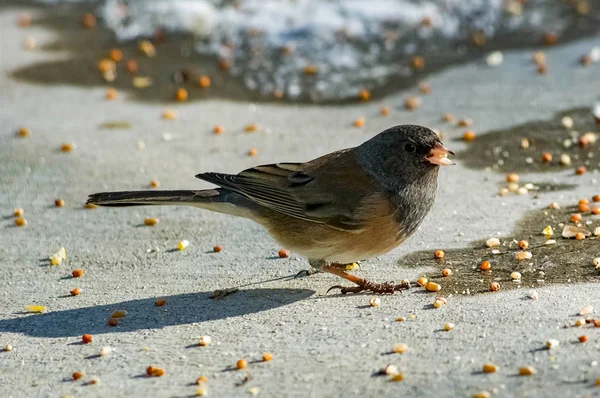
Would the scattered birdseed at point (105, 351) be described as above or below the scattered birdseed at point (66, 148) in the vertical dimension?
below

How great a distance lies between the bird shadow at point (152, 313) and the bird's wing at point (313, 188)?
47 cm

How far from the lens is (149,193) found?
5098mm

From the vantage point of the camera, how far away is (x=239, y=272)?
5.41 m

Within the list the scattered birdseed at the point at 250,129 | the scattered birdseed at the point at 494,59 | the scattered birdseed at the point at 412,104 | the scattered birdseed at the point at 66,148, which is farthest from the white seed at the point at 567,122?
the scattered birdseed at the point at 66,148

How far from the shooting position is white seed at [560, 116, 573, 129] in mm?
7246

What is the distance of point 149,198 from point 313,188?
0.90 metres

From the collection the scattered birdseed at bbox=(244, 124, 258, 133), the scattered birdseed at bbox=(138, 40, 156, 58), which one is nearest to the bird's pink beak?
the scattered birdseed at bbox=(244, 124, 258, 133)

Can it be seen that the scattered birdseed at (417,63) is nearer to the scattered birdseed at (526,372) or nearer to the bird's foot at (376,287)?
the bird's foot at (376,287)

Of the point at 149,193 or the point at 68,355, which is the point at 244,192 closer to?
the point at 149,193

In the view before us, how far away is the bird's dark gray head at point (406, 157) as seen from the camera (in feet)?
16.5

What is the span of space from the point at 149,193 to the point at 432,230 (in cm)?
182

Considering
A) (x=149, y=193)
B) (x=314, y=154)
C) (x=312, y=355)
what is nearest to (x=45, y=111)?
(x=314, y=154)

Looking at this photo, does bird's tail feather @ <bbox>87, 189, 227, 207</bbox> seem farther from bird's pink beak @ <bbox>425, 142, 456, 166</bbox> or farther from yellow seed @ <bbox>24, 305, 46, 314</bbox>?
bird's pink beak @ <bbox>425, 142, 456, 166</bbox>

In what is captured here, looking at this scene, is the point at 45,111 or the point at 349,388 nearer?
the point at 349,388
